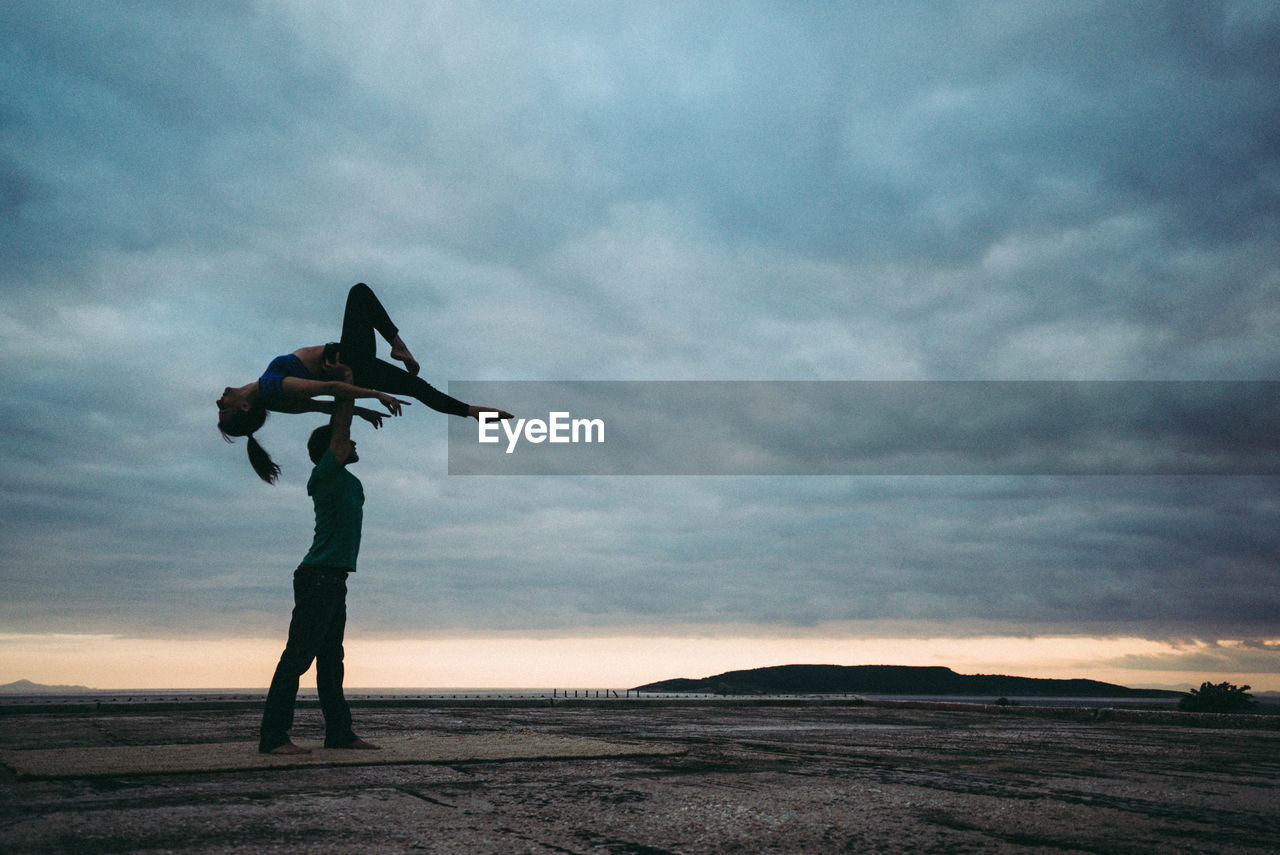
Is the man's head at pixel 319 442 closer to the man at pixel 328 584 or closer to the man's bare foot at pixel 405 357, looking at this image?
the man at pixel 328 584

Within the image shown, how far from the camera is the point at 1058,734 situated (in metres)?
7.14

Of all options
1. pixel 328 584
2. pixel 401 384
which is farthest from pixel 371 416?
pixel 328 584

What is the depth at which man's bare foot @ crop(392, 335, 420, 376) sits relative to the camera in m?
5.40

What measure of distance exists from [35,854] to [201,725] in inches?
218

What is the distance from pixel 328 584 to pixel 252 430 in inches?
44.4

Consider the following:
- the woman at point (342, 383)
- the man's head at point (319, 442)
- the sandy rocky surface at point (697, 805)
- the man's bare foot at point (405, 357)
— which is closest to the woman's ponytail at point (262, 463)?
the woman at point (342, 383)

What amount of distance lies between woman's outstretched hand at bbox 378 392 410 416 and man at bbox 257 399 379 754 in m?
0.32

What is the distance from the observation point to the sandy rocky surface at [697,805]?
2.27 meters

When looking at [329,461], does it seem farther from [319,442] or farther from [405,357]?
[405,357]

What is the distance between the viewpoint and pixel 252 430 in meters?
5.08

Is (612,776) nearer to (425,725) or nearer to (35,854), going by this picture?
(35,854)

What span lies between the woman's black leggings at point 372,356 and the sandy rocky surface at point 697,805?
7.99 ft

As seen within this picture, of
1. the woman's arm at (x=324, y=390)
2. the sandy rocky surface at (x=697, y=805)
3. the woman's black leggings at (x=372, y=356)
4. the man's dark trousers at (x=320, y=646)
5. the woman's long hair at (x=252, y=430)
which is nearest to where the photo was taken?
the sandy rocky surface at (x=697, y=805)

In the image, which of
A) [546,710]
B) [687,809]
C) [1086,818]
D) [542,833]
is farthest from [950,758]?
[546,710]
